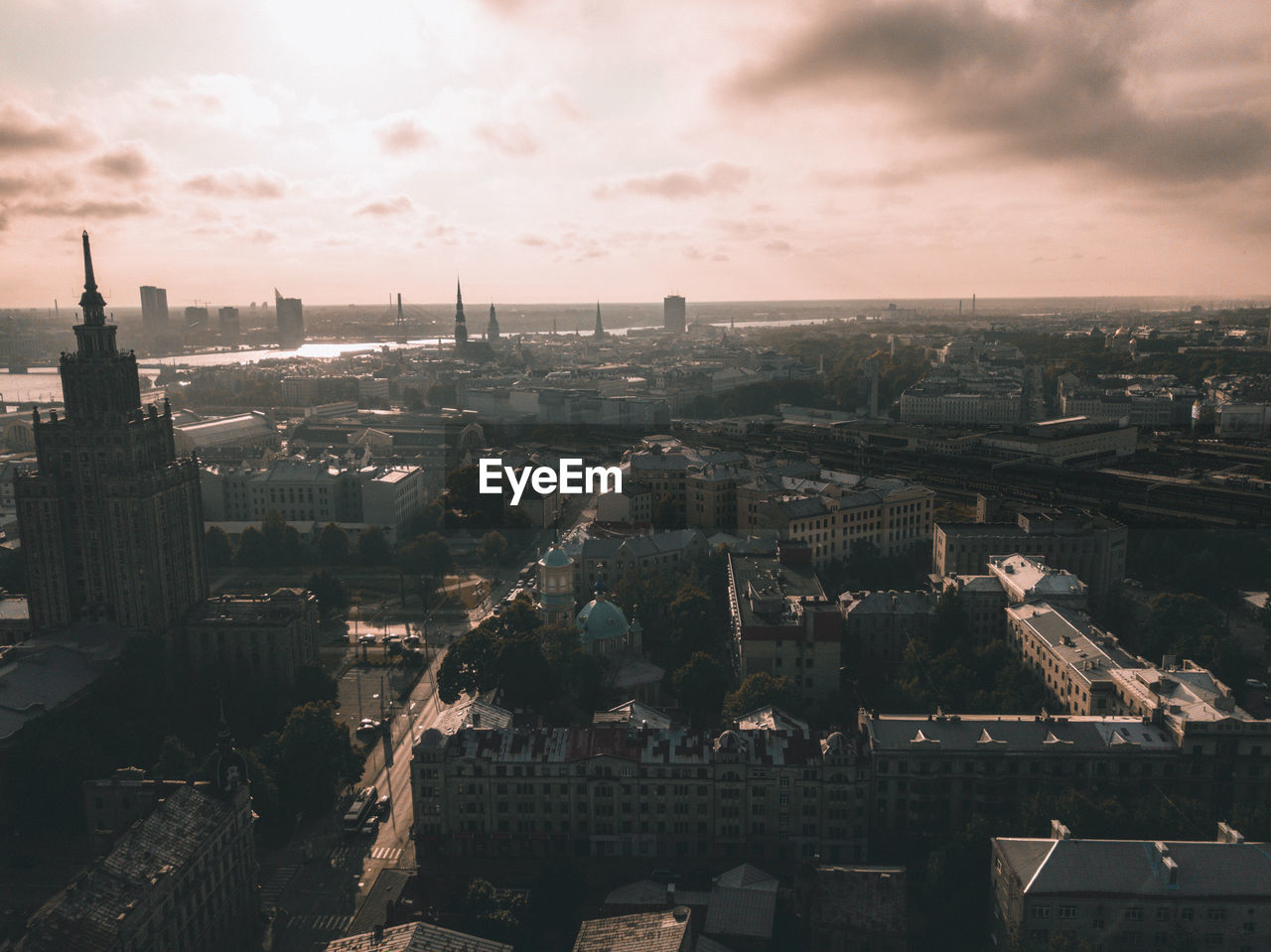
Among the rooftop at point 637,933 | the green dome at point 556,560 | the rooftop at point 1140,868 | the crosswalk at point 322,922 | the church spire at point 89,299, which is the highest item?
the church spire at point 89,299

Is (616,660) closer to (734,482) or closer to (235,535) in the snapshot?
(734,482)

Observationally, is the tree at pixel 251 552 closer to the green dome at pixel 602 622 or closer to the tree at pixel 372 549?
the tree at pixel 372 549

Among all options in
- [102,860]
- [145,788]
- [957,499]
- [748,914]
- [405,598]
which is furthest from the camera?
[957,499]

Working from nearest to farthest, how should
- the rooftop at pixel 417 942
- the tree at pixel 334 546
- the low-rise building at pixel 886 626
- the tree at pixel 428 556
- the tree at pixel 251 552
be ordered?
the rooftop at pixel 417 942 < the low-rise building at pixel 886 626 < the tree at pixel 428 556 < the tree at pixel 334 546 < the tree at pixel 251 552

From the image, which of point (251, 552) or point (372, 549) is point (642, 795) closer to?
point (372, 549)

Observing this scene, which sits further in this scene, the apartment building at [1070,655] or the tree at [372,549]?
the tree at [372,549]

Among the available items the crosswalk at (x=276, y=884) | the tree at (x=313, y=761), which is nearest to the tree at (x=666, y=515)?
the tree at (x=313, y=761)

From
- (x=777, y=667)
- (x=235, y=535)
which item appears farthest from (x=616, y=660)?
(x=235, y=535)
